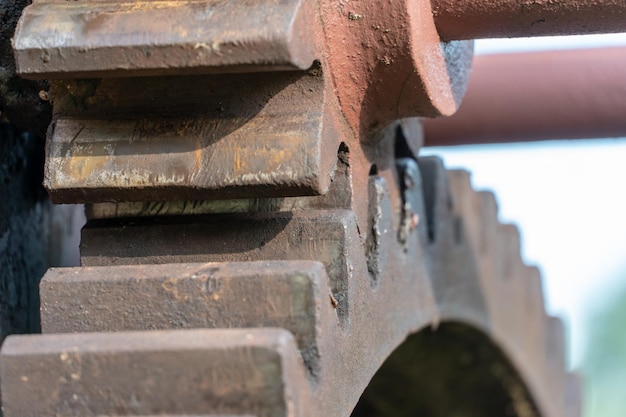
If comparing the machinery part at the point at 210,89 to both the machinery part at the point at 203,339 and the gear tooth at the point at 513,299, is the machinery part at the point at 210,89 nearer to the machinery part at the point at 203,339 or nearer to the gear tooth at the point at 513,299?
the machinery part at the point at 203,339

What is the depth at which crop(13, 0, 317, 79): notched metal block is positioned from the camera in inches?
30.0

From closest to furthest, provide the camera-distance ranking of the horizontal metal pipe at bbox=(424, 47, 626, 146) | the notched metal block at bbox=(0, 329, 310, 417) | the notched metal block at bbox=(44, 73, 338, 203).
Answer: the notched metal block at bbox=(0, 329, 310, 417), the notched metal block at bbox=(44, 73, 338, 203), the horizontal metal pipe at bbox=(424, 47, 626, 146)

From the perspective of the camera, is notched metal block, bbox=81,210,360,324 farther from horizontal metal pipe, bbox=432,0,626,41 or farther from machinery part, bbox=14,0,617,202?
horizontal metal pipe, bbox=432,0,626,41

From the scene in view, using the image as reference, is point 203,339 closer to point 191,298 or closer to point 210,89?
point 191,298

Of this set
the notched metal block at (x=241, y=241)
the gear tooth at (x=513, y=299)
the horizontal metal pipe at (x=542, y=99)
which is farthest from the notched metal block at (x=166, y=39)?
the gear tooth at (x=513, y=299)

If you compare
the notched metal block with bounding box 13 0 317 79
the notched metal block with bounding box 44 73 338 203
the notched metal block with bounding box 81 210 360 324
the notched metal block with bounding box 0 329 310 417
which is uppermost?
the notched metal block with bounding box 13 0 317 79

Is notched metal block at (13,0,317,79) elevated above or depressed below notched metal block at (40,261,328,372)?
above

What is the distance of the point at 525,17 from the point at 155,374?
499 mm

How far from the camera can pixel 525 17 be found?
94 cm

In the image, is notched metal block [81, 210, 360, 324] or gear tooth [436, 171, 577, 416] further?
gear tooth [436, 171, 577, 416]

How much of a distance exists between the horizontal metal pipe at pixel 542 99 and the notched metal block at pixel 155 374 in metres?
0.99

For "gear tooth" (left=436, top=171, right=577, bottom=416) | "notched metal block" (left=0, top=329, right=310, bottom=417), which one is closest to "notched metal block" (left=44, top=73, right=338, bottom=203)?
"notched metal block" (left=0, top=329, right=310, bottom=417)

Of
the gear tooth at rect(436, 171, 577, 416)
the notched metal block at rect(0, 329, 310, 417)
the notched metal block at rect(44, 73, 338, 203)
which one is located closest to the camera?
the notched metal block at rect(0, 329, 310, 417)

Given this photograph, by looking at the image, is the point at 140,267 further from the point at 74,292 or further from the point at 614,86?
the point at 614,86
